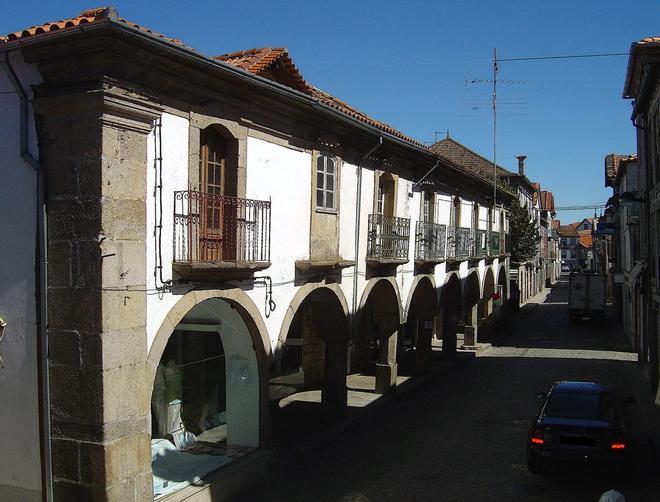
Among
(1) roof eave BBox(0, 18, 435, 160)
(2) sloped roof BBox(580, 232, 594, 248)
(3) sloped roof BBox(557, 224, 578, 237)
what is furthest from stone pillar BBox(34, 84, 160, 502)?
(3) sloped roof BBox(557, 224, 578, 237)

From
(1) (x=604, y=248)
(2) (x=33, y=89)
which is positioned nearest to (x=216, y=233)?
(2) (x=33, y=89)

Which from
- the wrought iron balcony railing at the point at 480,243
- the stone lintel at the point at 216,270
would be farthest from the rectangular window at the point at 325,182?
the wrought iron balcony railing at the point at 480,243

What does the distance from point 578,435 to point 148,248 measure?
720 centimetres

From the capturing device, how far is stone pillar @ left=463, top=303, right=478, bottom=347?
28.1 meters

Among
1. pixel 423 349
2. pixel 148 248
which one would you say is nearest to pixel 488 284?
pixel 423 349

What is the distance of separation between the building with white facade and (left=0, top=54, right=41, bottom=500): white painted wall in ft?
0.07

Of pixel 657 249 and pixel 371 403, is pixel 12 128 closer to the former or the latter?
pixel 371 403

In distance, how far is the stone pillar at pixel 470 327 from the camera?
28062 mm

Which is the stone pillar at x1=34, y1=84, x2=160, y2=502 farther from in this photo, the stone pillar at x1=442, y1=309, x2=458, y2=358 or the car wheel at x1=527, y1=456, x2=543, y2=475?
the stone pillar at x1=442, y1=309, x2=458, y2=358

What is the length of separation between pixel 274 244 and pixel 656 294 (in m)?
11.6

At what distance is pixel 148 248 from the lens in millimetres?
8781

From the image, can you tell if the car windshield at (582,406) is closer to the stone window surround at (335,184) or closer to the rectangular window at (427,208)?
the stone window surround at (335,184)

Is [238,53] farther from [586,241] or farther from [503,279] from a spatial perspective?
[586,241]

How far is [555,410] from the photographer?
37.8ft
